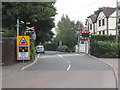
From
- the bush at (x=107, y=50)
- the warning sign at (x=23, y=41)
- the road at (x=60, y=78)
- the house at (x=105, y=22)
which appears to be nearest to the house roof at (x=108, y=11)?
the house at (x=105, y=22)

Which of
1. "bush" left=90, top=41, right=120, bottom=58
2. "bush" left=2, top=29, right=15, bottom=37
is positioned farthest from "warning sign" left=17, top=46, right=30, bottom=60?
"bush" left=90, top=41, right=120, bottom=58

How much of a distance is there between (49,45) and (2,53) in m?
59.0

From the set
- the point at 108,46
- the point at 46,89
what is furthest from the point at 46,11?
the point at 46,89

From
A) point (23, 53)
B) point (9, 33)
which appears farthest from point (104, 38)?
point (23, 53)

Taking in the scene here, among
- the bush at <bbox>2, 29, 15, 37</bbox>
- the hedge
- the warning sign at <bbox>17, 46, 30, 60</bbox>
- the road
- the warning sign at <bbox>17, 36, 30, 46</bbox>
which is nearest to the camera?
the road

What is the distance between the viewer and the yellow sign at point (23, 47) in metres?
18.8

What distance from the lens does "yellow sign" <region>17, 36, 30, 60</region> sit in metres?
18.8

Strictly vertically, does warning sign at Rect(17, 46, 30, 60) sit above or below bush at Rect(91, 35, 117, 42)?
below

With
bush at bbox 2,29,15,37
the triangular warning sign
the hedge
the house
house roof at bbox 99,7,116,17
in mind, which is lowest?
the triangular warning sign

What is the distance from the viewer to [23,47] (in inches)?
745

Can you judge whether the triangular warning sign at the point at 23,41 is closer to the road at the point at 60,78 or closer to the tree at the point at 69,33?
the road at the point at 60,78

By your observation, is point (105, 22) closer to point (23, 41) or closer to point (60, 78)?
point (23, 41)

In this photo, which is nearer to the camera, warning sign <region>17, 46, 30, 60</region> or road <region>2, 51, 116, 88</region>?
road <region>2, 51, 116, 88</region>

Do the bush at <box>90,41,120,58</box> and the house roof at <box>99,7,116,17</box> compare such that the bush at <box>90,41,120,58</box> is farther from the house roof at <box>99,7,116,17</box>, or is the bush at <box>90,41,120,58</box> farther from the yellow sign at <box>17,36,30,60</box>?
the house roof at <box>99,7,116,17</box>
